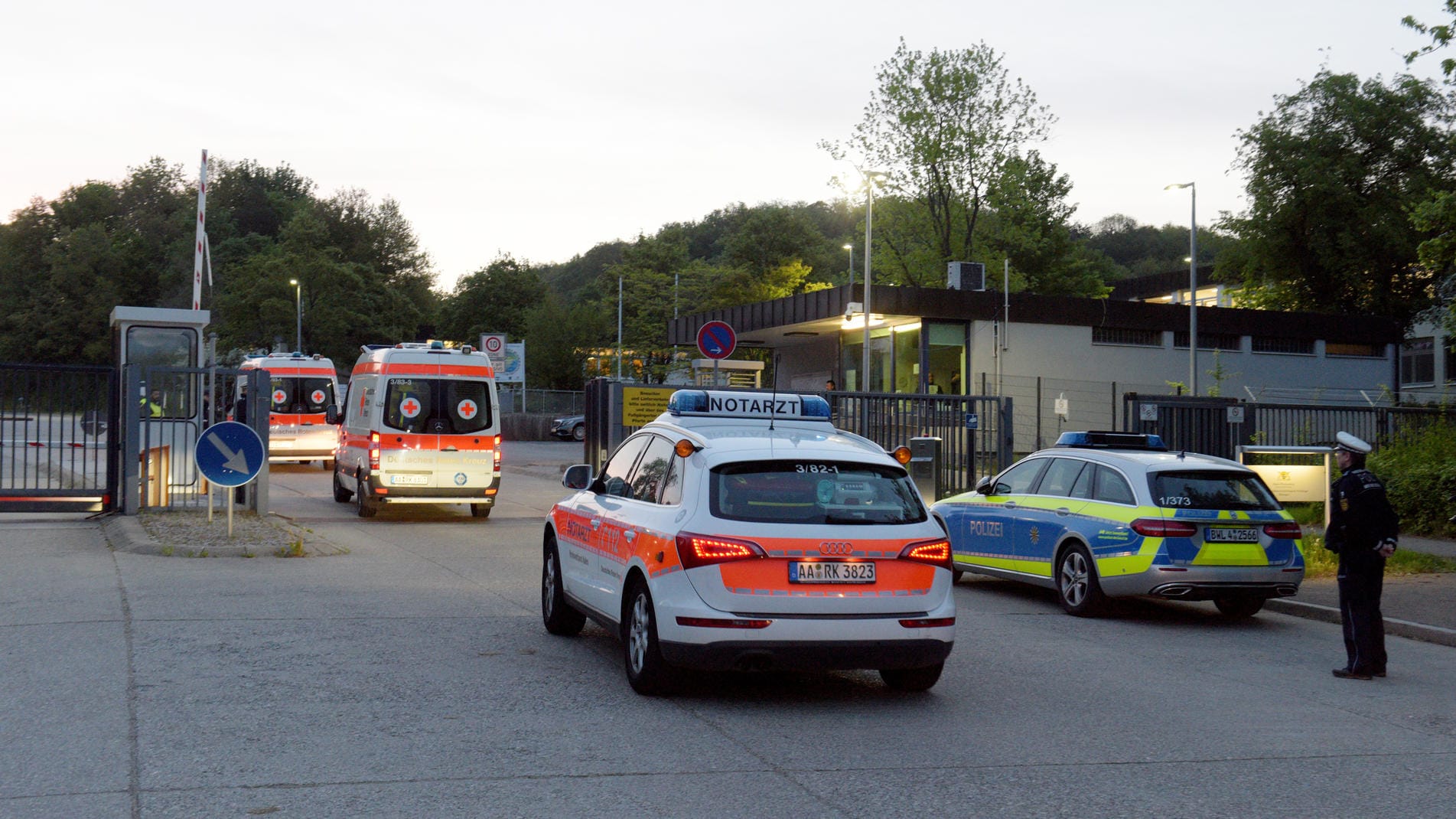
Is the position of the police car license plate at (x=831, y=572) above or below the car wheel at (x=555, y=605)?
above

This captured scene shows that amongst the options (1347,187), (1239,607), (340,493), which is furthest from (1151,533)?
(1347,187)

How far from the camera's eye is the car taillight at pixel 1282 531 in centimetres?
1145

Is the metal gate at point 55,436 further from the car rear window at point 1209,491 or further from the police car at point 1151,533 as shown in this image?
the car rear window at point 1209,491

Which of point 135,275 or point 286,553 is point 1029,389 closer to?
point 286,553

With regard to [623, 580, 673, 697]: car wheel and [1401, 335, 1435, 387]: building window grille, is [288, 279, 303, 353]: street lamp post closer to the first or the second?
[1401, 335, 1435, 387]: building window grille

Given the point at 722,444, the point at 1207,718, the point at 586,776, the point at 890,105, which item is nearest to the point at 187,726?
the point at 586,776

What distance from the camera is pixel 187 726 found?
21.7ft

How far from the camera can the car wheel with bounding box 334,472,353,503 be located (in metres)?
22.5

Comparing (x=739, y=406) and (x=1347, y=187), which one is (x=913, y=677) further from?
(x=1347, y=187)

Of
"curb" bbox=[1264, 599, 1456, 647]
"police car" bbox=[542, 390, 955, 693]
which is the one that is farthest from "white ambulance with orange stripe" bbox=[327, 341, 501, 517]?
"police car" bbox=[542, 390, 955, 693]

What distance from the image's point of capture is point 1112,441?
13.3 meters

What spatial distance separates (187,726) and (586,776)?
2.17m

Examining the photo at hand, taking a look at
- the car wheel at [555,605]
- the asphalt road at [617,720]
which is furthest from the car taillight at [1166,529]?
the car wheel at [555,605]

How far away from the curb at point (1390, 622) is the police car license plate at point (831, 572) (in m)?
6.06
